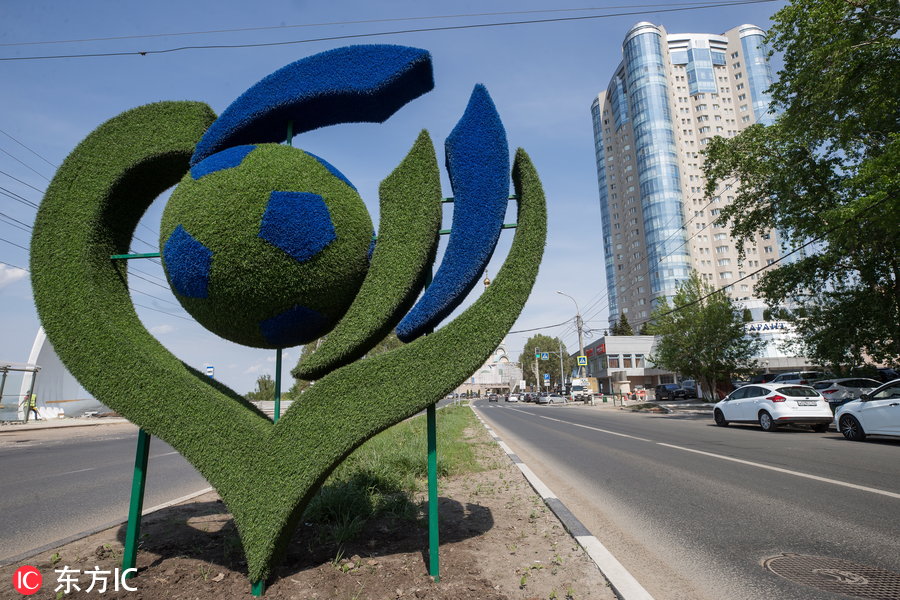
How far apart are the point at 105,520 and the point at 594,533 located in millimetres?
5842

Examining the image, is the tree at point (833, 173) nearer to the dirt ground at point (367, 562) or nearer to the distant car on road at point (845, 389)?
the distant car on road at point (845, 389)

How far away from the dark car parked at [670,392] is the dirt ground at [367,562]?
40.9 m

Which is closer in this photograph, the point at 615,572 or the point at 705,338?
the point at 615,572

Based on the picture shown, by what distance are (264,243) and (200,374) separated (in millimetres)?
1612

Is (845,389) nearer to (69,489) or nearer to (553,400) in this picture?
(69,489)

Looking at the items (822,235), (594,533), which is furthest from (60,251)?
(822,235)

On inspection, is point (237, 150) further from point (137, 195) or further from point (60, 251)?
point (60, 251)

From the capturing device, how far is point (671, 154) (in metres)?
88.4

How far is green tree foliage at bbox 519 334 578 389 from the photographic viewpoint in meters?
106

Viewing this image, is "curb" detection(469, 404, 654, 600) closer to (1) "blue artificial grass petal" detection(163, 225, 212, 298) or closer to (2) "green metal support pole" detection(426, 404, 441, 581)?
(2) "green metal support pole" detection(426, 404, 441, 581)

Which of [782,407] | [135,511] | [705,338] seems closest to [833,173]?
[782,407]

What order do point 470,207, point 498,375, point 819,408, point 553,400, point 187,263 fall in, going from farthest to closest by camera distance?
point 498,375, point 553,400, point 819,408, point 470,207, point 187,263

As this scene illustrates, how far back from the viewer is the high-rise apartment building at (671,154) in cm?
8769

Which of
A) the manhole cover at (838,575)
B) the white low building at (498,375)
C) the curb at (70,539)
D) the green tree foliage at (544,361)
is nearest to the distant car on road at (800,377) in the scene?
the manhole cover at (838,575)
